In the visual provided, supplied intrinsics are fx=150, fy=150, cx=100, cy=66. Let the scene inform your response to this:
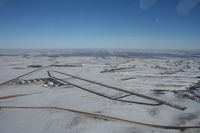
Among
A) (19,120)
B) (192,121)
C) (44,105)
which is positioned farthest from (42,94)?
(192,121)

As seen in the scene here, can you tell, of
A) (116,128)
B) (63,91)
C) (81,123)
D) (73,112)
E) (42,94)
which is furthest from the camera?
(63,91)

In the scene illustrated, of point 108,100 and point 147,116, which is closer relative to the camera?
point 147,116

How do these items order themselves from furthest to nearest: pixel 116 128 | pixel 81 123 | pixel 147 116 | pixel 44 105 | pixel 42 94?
pixel 42 94, pixel 44 105, pixel 147 116, pixel 81 123, pixel 116 128

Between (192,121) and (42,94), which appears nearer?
(192,121)

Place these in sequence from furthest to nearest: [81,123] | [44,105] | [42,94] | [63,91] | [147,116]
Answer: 1. [63,91]
2. [42,94]
3. [44,105]
4. [147,116]
5. [81,123]

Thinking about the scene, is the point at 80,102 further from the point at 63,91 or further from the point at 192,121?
the point at 192,121

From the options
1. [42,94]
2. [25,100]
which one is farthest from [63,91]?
[25,100]

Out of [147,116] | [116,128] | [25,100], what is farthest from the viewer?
[25,100]

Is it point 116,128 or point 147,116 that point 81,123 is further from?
point 147,116
